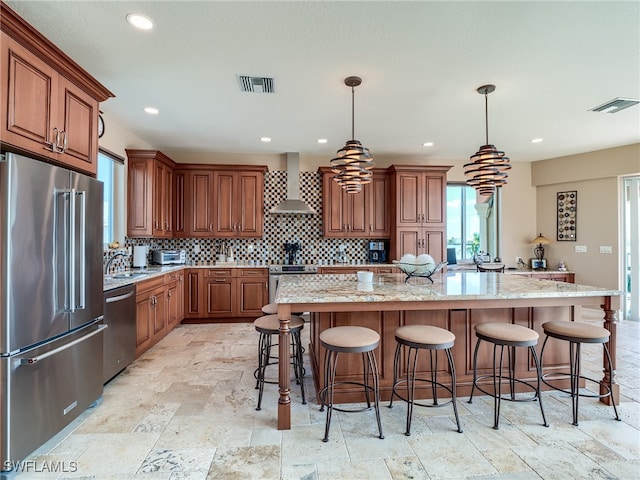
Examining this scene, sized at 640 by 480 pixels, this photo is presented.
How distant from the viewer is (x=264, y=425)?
2232 mm

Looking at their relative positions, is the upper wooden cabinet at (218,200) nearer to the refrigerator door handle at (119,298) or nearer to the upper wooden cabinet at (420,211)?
the refrigerator door handle at (119,298)

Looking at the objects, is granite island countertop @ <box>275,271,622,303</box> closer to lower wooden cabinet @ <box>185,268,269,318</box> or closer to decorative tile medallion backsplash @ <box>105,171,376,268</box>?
lower wooden cabinet @ <box>185,268,269,318</box>

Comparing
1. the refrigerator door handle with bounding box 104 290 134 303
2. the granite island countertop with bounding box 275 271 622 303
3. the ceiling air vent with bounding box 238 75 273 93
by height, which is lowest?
the refrigerator door handle with bounding box 104 290 134 303

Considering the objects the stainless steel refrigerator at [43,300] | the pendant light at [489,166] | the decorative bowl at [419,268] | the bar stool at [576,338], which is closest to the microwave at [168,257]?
the stainless steel refrigerator at [43,300]

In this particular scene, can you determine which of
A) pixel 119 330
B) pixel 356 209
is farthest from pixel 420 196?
pixel 119 330

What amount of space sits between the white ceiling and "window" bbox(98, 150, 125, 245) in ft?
1.85

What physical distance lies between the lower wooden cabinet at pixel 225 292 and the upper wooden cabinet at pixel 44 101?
8.85 ft

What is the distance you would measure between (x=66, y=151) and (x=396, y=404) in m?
3.04

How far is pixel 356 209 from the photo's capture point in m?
5.50

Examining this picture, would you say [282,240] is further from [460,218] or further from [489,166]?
[489,166]

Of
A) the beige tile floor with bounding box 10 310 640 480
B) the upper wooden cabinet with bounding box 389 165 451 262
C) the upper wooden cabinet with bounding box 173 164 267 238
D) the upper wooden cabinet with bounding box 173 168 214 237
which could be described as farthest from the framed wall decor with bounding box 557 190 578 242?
the upper wooden cabinet with bounding box 173 168 214 237

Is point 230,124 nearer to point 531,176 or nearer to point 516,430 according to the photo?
point 516,430

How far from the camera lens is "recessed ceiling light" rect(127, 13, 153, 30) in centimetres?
209

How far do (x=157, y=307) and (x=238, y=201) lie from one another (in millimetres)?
2080
